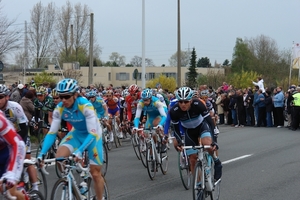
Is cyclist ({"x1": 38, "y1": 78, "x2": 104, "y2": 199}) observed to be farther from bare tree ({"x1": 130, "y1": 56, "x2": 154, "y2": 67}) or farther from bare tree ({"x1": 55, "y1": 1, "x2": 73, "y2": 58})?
bare tree ({"x1": 130, "y1": 56, "x2": 154, "y2": 67})

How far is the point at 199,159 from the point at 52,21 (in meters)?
57.3

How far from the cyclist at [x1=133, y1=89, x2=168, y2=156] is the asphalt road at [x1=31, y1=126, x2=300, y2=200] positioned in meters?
1.18

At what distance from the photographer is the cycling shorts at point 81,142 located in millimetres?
6848

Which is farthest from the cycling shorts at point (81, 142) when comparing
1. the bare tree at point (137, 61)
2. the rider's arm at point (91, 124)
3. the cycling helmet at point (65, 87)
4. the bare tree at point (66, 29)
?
the bare tree at point (137, 61)

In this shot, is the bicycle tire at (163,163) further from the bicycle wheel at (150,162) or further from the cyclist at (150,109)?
the bicycle wheel at (150,162)

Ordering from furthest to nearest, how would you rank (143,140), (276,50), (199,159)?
(276,50), (143,140), (199,159)

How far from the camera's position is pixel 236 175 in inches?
445

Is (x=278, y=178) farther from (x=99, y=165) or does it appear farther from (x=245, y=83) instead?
(x=245, y=83)

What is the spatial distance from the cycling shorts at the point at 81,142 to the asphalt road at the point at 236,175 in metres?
2.28

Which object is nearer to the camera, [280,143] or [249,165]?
[249,165]

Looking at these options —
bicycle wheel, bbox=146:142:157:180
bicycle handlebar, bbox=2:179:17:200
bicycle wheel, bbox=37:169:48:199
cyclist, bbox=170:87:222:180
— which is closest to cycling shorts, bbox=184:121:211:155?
cyclist, bbox=170:87:222:180

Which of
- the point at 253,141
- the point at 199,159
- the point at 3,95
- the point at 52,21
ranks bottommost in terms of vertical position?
the point at 253,141

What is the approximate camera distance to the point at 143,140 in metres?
12.0

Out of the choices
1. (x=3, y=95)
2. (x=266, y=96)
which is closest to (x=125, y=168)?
(x=3, y=95)
